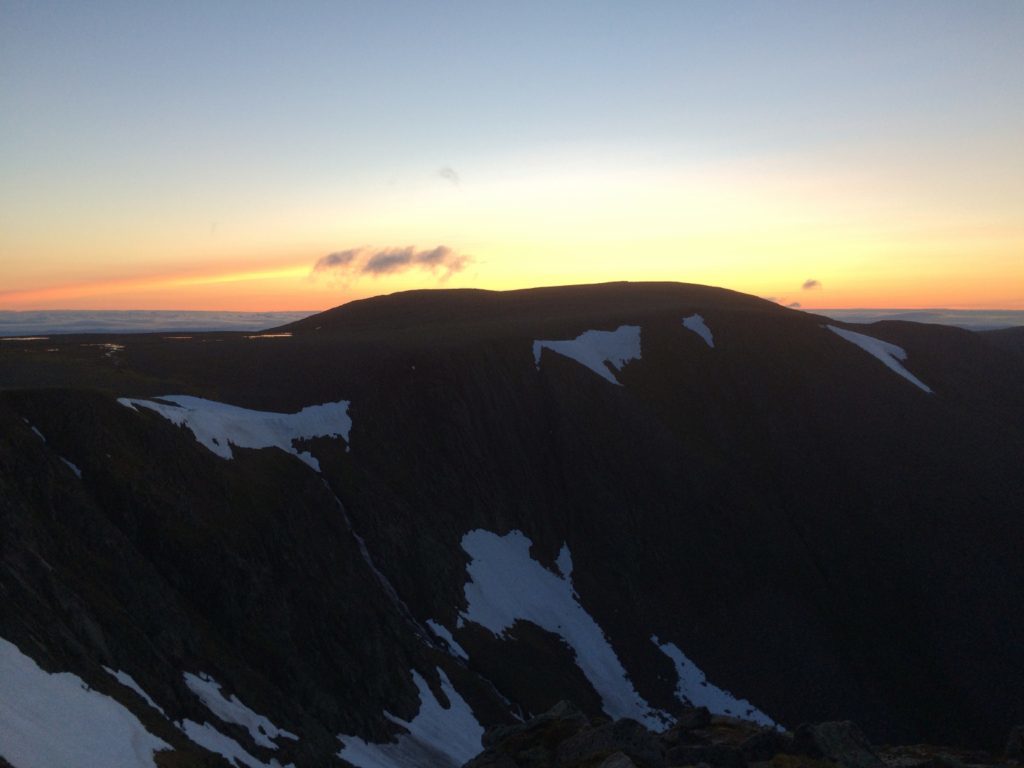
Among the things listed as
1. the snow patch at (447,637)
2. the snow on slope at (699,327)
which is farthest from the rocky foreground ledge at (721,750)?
the snow on slope at (699,327)

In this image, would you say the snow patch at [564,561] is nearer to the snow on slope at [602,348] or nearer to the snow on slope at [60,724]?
the snow on slope at [602,348]

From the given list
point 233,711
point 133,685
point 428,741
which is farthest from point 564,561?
point 133,685

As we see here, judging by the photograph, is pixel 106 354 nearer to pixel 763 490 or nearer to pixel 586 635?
pixel 586 635

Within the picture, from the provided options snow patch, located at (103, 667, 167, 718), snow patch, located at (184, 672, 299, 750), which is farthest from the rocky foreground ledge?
snow patch, located at (103, 667, 167, 718)

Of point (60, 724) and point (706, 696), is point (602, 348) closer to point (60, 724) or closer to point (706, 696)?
point (706, 696)

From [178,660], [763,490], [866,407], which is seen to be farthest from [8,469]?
[866,407]

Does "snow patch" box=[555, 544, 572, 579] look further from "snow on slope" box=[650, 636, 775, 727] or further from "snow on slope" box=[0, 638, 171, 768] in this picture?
"snow on slope" box=[0, 638, 171, 768]
